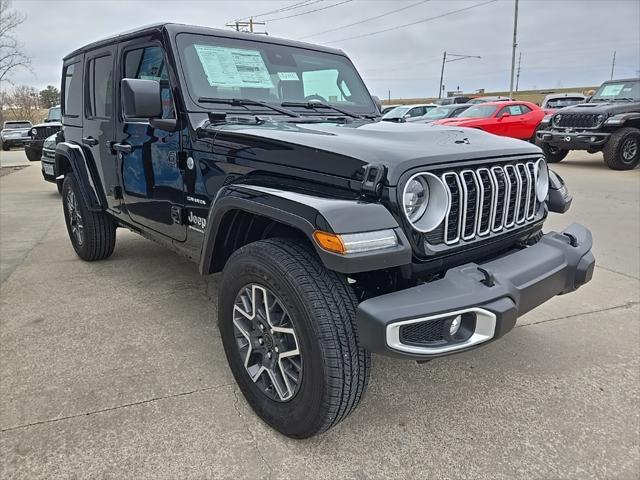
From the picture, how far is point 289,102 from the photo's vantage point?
10.5 ft

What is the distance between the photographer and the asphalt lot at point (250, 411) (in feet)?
6.92

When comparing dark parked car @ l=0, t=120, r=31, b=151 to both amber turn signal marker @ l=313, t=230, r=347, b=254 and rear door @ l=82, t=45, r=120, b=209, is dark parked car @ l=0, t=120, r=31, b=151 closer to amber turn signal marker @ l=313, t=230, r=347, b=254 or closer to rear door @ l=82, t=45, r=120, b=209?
rear door @ l=82, t=45, r=120, b=209

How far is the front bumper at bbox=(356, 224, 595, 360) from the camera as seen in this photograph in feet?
5.85

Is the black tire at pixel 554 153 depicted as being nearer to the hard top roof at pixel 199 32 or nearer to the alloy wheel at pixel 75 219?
the hard top roof at pixel 199 32

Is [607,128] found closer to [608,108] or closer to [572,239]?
[608,108]

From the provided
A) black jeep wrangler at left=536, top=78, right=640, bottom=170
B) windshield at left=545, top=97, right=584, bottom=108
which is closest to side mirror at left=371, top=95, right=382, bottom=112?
black jeep wrangler at left=536, top=78, right=640, bottom=170

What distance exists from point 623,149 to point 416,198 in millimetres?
11416

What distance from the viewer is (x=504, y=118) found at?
14.2m

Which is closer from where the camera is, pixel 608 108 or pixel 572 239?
pixel 572 239

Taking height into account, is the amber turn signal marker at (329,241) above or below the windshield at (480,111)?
above

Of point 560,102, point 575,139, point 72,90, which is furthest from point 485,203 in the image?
point 560,102

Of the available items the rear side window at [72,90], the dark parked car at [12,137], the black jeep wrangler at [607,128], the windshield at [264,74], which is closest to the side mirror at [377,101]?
the windshield at [264,74]

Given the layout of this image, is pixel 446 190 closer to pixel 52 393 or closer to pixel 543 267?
pixel 543 267

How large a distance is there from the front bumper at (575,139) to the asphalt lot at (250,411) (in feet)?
26.8
